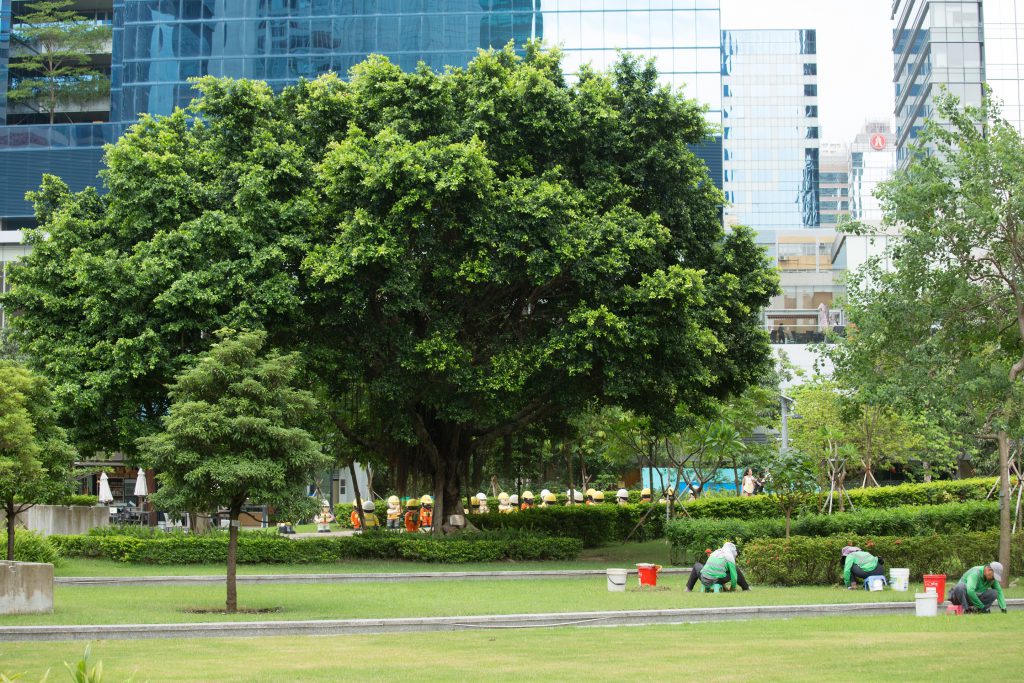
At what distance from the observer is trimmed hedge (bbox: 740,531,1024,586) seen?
2538cm

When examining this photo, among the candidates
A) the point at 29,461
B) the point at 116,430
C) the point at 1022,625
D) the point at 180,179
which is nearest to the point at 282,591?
the point at 29,461

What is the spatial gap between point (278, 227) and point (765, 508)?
689 inches

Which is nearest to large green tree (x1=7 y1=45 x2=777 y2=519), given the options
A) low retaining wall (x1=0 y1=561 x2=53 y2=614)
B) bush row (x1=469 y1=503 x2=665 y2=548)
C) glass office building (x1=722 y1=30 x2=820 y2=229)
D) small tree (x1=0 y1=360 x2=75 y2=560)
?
small tree (x1=0 y1=360 x2=75 y2=560)

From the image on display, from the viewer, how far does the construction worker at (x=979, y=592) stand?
1970 centimetres

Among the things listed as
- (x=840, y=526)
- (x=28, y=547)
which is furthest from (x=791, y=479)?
(x=28, y=547)

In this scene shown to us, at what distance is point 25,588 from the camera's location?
756 inches

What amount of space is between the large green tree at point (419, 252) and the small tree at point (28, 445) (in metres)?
4.90

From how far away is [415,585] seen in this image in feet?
87.8

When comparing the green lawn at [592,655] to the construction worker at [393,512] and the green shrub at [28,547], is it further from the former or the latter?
the construction worker at [393,512]

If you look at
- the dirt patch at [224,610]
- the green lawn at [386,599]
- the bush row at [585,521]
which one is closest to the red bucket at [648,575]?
the green lawn at [386,599]

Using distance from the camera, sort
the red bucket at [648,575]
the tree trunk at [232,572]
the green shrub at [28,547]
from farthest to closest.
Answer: the green shrub at [28,547] → the red bucket at [648,575] → the tree trunk at [232,572]

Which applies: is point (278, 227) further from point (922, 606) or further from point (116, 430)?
point (922, 606)

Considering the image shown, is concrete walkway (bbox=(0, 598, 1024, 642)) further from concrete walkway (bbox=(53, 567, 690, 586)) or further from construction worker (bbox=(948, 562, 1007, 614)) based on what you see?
concrete walkway (bbox=(53, 567, 690, 586))

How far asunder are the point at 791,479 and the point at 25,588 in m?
16.6
